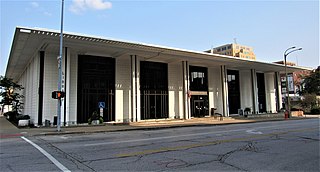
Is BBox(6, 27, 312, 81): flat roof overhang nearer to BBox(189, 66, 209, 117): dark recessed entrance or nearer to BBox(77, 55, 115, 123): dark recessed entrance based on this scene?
BBox(77, 55, 115, 123): dark recessed entrance

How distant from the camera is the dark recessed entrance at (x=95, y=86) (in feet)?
77.8

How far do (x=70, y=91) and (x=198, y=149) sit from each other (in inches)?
665

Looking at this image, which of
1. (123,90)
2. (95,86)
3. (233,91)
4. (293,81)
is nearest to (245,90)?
(233,91)

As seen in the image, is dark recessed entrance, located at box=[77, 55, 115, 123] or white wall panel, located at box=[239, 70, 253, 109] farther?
white wall panel, located at box=[239, 70, 253, 109]

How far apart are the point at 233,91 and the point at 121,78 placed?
18351mm

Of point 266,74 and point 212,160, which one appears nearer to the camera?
point 212,160

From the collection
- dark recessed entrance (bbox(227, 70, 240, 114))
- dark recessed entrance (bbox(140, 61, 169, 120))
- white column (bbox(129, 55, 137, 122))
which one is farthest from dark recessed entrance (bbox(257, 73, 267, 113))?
white column (bbox(129, 55, 137, 122))

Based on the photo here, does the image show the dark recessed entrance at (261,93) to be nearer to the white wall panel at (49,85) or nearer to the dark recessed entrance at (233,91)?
the dark recessed entrance at (233,91)

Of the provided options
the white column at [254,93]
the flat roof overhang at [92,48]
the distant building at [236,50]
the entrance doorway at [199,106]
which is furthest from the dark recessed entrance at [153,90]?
the distant building at [236,50]

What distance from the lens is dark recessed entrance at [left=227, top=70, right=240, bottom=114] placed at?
3675cm

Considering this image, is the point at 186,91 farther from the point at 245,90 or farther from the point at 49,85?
the point at 49,85

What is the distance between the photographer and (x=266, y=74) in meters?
43.2

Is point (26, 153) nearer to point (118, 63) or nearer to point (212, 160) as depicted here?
point (212, 160)

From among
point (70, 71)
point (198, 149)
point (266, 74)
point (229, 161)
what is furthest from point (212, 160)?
point (266, 74)
